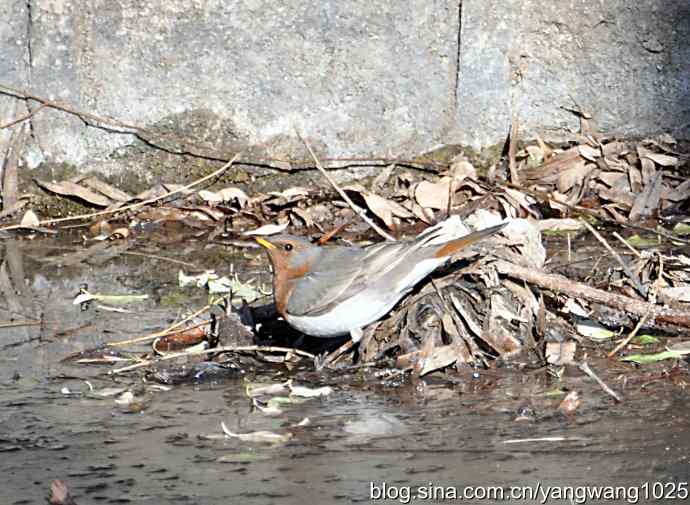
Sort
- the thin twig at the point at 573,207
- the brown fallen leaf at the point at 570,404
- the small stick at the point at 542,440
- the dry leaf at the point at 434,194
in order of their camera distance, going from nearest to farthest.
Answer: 1. the small stick at the point at 542,440
2. the brown fallen leaf at the point at 570,404
3. the thin twig at the point at 573,207
4. the dry leaf at the point at 434,194

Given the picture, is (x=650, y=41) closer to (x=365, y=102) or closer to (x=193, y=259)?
(x=365, y=102)

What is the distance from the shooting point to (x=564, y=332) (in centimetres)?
579

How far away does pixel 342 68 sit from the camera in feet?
27.6

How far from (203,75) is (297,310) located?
10.3 feet

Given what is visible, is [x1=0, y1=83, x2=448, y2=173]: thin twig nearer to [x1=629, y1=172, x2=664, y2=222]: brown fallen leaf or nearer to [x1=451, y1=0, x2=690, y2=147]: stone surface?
[x1=451, y1=0, x2=690, y2=147]: stone surface

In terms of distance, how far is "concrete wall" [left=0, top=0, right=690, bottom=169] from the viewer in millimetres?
8281

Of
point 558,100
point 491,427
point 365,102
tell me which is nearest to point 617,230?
point 558,100

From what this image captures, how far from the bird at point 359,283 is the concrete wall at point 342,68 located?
2.77m

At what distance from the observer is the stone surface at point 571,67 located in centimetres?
844

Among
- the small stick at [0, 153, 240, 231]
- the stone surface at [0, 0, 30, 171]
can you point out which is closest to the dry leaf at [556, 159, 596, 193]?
the small stick at [0, 153, 240, 231]

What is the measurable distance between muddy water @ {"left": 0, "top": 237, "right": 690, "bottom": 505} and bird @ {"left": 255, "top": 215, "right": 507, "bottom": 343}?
296 mm

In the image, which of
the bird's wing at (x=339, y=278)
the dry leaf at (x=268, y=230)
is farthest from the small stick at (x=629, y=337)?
the dry leaf at (x=268, y=230)

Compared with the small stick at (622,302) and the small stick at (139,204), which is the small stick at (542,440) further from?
the small stick at (139,204)

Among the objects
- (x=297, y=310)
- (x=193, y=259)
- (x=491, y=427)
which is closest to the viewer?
(x=491, y=427)
